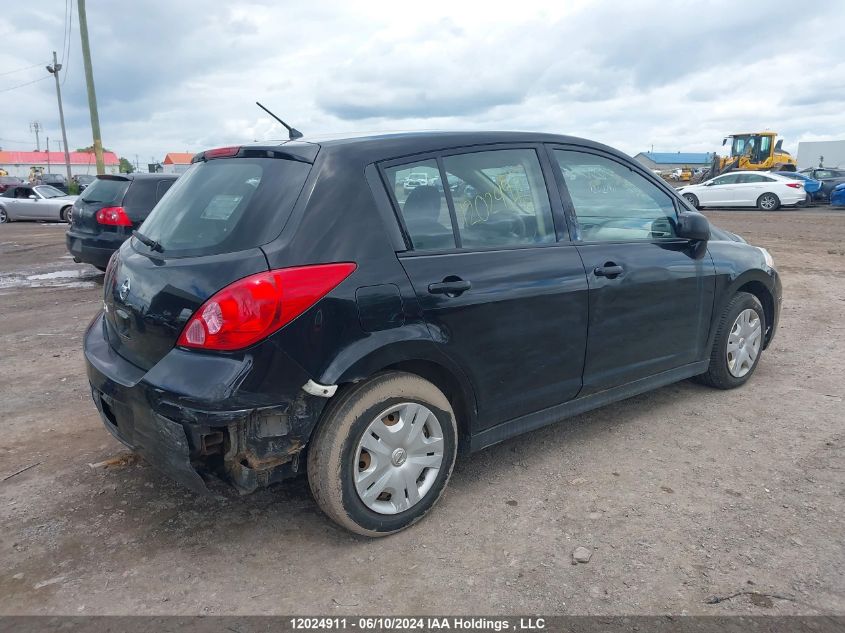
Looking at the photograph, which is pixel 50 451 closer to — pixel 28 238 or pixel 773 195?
pixel 28 238

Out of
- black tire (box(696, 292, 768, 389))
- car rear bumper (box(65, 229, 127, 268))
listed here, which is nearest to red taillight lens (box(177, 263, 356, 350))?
black tire (box(696, 292, 768, 389))

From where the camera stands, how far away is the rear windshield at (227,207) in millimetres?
2684

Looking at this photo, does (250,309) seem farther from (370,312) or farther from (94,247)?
(94,247)

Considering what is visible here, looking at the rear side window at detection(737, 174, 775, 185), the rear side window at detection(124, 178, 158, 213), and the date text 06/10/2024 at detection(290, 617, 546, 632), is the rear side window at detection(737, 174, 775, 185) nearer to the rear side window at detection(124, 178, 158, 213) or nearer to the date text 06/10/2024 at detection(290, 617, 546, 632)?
the rear side window at detection(124, 178, 158, 213)

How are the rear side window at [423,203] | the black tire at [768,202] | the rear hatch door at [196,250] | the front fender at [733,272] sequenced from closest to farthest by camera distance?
the rear hatch door at [196,250] → the rear side window at [423,203] → the front fender at [733,272] → the black tire at [768,202]

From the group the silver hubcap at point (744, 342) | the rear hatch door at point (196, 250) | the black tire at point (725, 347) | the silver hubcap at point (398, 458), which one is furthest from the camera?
the silver hubcap at point (744, 342)

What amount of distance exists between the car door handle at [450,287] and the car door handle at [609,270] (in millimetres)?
877

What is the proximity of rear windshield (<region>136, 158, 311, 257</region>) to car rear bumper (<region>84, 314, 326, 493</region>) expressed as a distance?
51 centimetres

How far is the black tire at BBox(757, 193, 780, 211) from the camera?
74.3ft

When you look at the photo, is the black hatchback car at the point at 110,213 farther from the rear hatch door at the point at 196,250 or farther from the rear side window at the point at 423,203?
the rear side window at the point at 423,203

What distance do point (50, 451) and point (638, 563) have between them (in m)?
3.18

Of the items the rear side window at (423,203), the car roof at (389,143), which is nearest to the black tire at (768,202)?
the car roof at (389,143)

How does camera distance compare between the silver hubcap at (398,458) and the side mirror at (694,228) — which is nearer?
the silver hubcap at (398,458)

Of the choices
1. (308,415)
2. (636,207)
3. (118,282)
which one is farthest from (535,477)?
(118,282)
